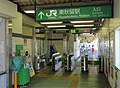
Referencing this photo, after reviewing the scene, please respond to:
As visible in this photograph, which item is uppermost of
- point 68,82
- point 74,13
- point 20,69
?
point 74,13

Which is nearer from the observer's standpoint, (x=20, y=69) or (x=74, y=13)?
(x=74, y=13)

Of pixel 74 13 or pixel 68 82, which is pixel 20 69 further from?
pixel 74 13

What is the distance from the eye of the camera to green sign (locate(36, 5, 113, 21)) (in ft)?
20.6

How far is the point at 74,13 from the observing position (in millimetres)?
6395

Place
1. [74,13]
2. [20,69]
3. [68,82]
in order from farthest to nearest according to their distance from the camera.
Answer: [68,82], [20,69], [74,13]

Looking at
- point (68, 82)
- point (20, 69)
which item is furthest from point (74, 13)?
point (68, 82)

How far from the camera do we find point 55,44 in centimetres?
1934

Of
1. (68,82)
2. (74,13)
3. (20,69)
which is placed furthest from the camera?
(68,82)

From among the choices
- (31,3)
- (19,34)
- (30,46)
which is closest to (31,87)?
(19,34)

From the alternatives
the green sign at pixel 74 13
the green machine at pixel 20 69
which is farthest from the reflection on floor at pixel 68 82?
the green sign at pixel 74 13

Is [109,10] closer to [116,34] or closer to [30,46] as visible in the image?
[116,34]

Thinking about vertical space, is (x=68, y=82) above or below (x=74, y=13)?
below

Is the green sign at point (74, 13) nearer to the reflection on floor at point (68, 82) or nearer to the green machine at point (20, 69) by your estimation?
the green machine at point (20, 69)

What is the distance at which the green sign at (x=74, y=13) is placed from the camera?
6.27 m
